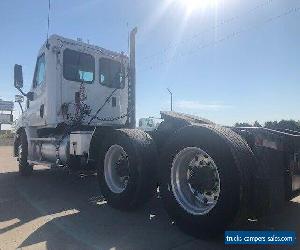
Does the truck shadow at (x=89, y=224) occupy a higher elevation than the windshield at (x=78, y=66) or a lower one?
lower

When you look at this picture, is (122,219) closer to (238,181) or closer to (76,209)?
(76,209)

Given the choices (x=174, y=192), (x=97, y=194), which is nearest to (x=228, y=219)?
(x=174, y=192)

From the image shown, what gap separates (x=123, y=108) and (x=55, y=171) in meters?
3.26

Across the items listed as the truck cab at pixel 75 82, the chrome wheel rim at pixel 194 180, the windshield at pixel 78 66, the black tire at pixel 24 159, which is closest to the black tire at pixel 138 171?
the chrome wheel rim at pixel 194 180

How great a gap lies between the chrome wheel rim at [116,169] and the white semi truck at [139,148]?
16mm

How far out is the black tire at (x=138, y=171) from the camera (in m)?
5.06

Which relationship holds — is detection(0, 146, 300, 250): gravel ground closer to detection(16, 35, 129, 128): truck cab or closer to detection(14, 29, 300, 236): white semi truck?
detection(14, 29, 300, 236): white semi truck

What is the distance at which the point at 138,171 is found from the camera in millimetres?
5047

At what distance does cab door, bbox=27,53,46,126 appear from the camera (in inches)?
344

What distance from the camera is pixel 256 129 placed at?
163 inches

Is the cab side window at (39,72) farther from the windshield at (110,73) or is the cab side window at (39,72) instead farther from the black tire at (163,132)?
the black tire at (163,132)

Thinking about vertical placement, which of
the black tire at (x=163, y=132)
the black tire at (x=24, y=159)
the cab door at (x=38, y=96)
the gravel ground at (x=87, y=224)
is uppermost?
the cab door at (x=38, y=96)

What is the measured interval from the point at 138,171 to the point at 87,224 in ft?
3.26

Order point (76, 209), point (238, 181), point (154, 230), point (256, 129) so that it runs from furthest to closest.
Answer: point (76, 209) < point (154, 230) < point (256, 129) < point (238, 181)
